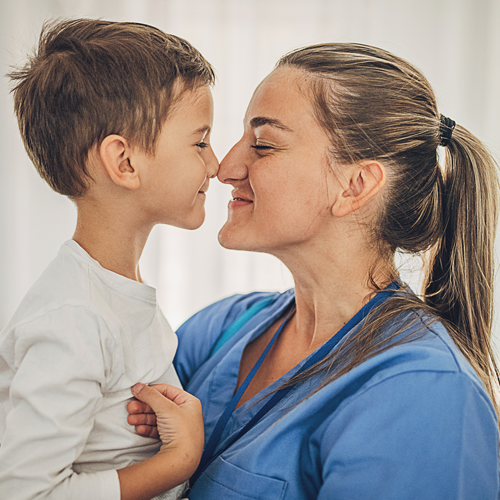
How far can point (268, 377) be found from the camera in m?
1.09

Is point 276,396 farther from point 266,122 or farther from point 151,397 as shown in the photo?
point 266,122

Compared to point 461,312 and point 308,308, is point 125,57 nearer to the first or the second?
point 308,308

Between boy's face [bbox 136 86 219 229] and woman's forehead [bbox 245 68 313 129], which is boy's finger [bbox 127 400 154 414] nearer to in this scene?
boy's face [bbox 136 86 219 229]

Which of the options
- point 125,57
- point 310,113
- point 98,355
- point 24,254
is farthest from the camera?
point 24,254

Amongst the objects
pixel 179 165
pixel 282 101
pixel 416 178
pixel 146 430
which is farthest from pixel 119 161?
pixel 416 178

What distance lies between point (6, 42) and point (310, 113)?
223 cm

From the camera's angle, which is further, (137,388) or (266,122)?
(266,122)

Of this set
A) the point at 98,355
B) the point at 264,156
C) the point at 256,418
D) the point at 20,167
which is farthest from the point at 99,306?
the point at 20,167

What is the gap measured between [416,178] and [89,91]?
68 centimetres

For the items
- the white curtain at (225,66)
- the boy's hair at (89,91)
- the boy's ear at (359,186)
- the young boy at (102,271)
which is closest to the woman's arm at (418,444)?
the young boy at (102,271)

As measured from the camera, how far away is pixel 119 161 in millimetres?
893

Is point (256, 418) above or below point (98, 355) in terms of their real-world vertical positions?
below

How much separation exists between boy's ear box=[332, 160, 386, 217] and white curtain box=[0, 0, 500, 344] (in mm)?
1715

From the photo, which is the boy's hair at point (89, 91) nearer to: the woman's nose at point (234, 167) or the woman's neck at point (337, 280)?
the woman's nose at point (234, 167)
